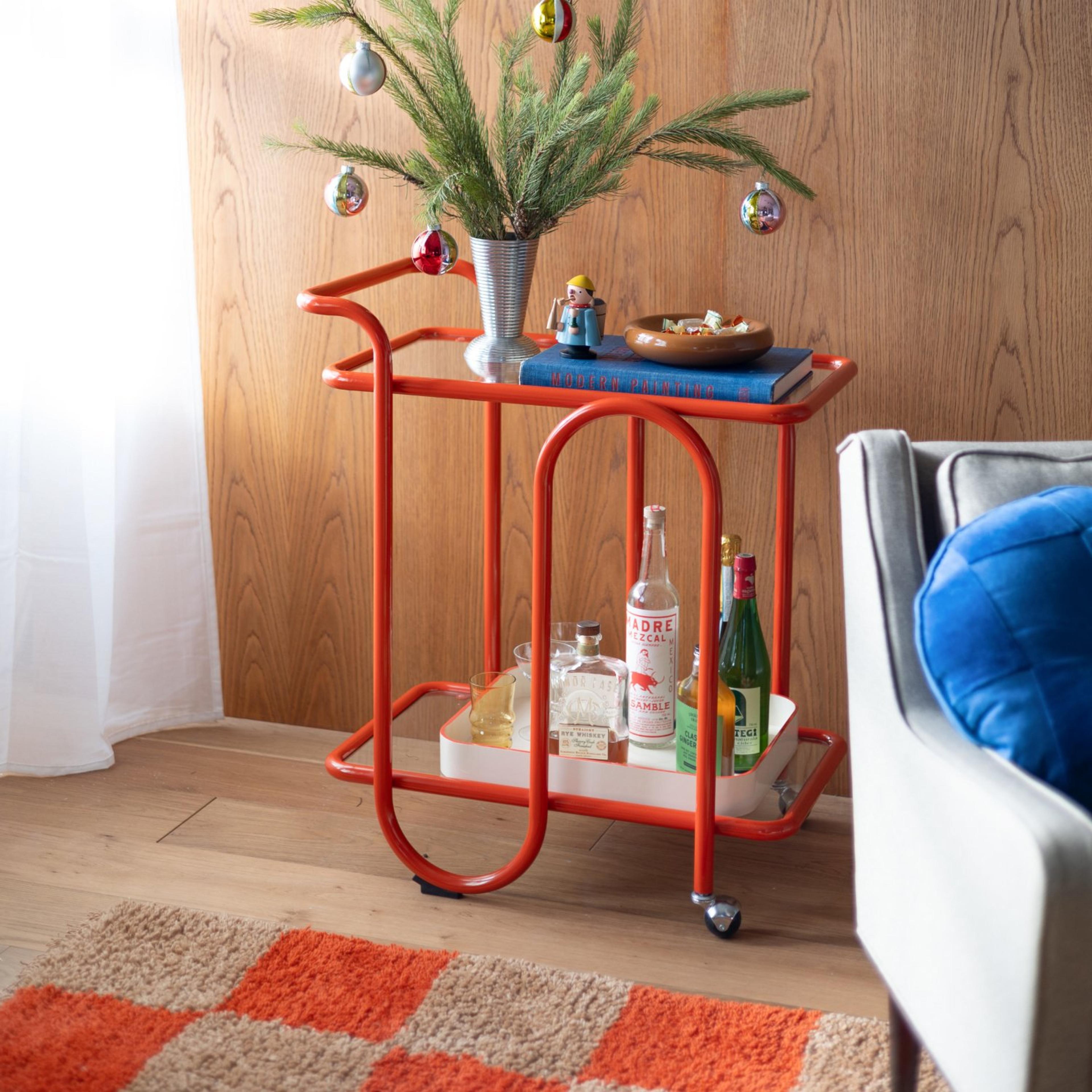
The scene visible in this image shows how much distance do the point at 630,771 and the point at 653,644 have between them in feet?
0.52

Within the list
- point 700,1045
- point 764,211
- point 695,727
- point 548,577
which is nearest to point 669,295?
point 764,211

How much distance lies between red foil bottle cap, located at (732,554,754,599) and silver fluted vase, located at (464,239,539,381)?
0.34 m

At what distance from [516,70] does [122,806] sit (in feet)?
3.88

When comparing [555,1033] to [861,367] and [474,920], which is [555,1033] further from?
[861,367]

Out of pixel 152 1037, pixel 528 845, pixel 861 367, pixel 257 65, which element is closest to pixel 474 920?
pixel 528 845

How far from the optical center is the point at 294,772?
6.50 ft

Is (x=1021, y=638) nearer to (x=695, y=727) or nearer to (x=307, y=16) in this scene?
(x=695, y=727)

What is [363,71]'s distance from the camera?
1474mm

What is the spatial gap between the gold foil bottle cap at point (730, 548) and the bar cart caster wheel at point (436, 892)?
1.78 ft

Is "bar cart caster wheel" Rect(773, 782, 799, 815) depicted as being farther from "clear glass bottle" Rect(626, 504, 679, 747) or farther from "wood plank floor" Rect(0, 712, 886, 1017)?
"clear glass bottle" Rect(626, 504, 679, 747)

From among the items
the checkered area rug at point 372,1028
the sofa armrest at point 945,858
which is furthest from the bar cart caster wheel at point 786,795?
the sofa armrest at point 945,858

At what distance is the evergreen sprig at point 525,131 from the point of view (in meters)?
1.46

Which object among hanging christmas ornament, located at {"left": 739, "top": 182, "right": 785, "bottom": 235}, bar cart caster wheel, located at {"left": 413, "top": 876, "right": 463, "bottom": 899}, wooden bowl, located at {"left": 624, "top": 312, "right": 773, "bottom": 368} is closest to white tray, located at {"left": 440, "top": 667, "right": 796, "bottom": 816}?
bar cart caster wheel, located at {"left": 413, "top": 876, "right": 463, "bottom": 899}

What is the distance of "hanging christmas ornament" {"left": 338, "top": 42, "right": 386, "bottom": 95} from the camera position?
1.47m
